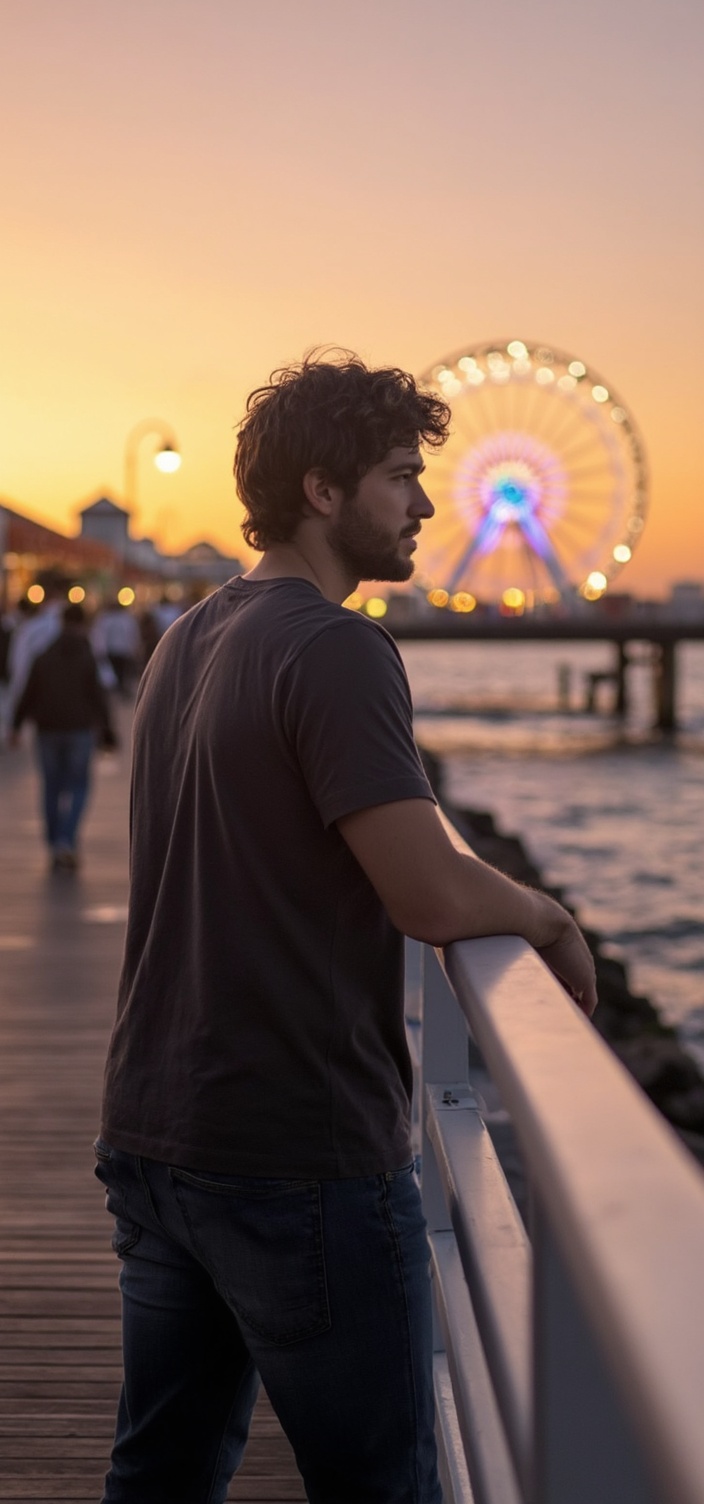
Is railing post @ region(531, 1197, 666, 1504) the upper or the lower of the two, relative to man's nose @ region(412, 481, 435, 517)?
lower

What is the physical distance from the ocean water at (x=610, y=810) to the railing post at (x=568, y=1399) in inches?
482

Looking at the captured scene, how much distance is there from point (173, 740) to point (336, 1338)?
0.71m

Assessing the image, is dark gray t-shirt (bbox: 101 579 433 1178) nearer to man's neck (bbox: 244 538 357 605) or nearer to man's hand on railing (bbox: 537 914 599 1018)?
man's neck (bbox: 244 538 357 605)

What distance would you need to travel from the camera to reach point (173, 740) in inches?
80.1

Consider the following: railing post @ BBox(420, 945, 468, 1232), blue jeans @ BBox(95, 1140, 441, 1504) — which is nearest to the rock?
railing post @ BBox(420, 945, 468, 1232)

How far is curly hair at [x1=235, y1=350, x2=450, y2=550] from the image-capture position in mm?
1959

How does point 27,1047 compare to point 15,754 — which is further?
point 15,754

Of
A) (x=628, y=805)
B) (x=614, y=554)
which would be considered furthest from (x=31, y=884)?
(x=614, y=554)

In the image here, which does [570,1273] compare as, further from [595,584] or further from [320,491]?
[595,584]

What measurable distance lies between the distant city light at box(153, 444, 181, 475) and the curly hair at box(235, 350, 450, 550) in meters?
29.3

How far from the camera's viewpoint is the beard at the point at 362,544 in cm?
199

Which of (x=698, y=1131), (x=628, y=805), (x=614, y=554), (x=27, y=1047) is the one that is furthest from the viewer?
(x=614, y=554)

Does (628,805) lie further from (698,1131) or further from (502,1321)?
(502,1321)

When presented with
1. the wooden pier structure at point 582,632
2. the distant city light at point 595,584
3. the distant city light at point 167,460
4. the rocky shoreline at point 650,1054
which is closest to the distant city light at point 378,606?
the wooden pier structure at point 582,632
